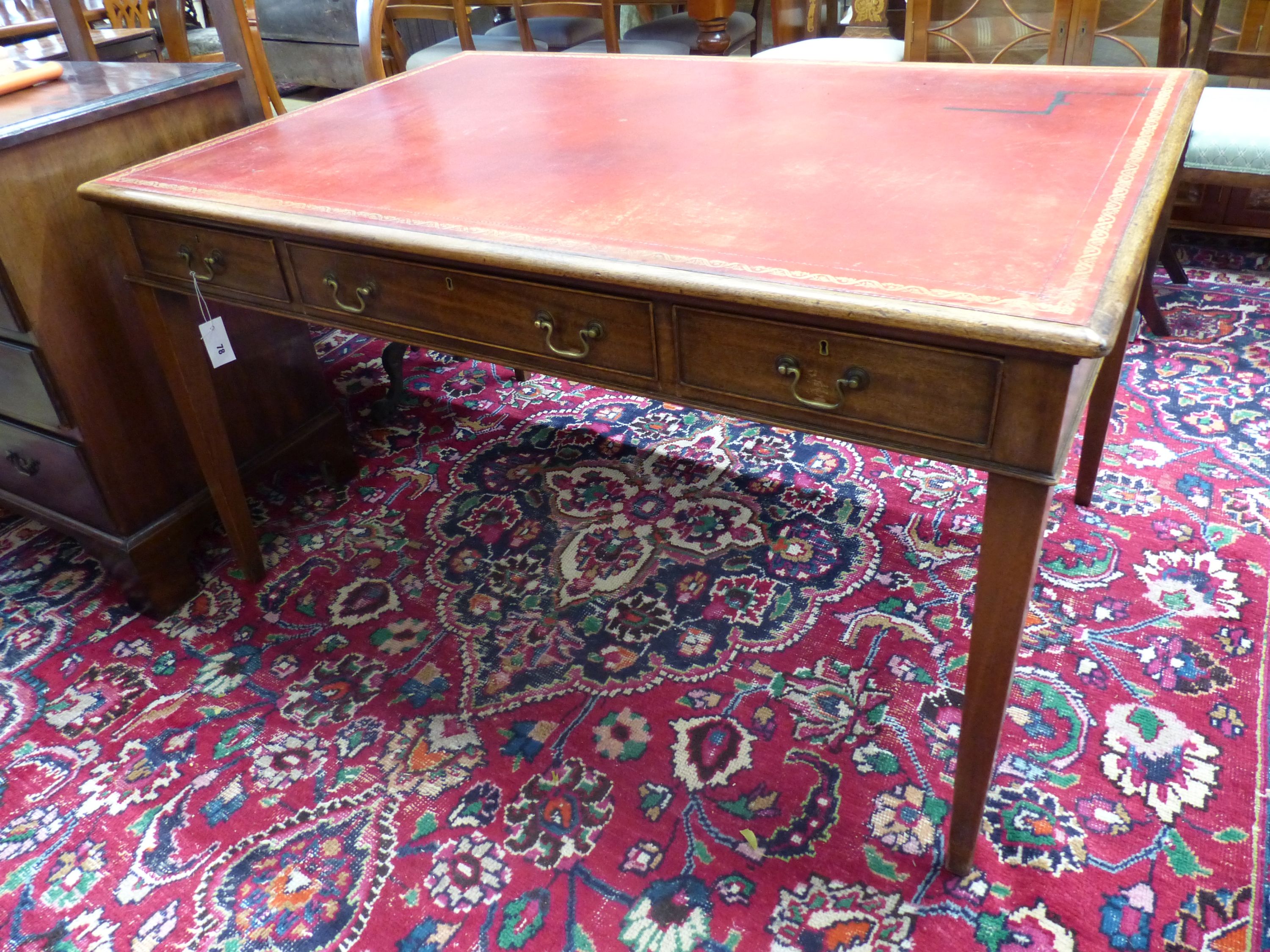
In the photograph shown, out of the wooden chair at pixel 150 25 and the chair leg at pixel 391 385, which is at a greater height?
the wooden chair at pixel 150 25

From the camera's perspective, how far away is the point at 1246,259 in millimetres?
2891

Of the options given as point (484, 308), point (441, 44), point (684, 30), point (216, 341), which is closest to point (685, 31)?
point (684, 30)

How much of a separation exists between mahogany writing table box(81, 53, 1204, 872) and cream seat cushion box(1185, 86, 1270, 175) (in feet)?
3.17

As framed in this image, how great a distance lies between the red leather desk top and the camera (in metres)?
1.01

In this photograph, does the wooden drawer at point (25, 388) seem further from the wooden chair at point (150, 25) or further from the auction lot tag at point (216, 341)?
the wooden chair at point (150, 25)

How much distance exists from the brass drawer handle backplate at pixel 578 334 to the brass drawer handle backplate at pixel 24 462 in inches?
48.2

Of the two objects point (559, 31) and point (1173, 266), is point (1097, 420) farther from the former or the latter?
point (559, 31)

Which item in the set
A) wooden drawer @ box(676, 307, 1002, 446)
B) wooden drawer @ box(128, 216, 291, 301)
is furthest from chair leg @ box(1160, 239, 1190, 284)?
wooden drawer @ box(128, 216, 291, 301)

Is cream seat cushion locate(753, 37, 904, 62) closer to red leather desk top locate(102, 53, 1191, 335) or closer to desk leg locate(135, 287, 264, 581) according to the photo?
red leather desk top locate(102, 53, 1191, 335)

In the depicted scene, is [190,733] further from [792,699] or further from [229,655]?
[792,699]

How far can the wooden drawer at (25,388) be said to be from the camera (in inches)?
63.6

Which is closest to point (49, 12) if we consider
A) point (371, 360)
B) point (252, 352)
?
point (371, 360)

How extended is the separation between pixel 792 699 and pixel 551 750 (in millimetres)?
420

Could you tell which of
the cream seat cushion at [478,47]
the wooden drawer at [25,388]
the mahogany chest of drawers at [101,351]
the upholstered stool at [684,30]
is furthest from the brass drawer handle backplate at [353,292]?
the cream seat cushion at [478,47]
